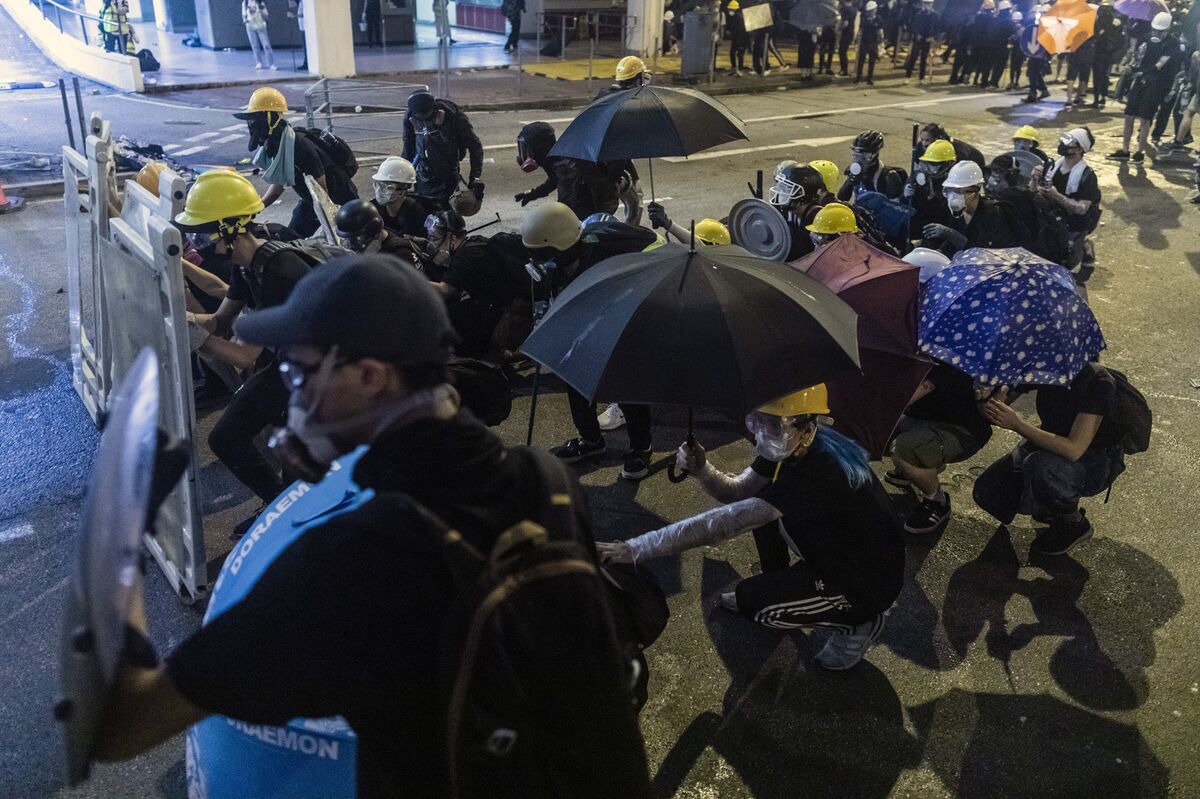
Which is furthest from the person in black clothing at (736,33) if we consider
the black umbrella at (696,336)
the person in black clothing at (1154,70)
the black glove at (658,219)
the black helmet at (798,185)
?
the black umbrella at (696,336)

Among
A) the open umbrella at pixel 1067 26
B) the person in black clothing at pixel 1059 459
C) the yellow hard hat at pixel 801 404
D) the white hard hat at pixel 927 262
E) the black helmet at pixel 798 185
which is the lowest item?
the person in black clothing at pixel 1059 459

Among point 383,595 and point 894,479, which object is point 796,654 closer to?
point 894,479

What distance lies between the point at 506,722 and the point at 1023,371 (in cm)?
337

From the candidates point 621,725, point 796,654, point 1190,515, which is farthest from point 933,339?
point 621,725

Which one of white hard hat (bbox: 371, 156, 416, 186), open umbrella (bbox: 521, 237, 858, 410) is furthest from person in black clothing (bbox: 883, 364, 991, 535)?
white hard hat (bbox: 371, 156, 416, 186)

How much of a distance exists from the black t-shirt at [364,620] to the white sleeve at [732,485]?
236 centimetres

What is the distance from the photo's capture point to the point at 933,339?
4613mm

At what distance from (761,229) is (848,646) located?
333cm

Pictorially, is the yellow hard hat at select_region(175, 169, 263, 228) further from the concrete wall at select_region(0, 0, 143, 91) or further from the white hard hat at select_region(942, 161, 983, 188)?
the concrete wall at select_region(0, 0, 143, 91)

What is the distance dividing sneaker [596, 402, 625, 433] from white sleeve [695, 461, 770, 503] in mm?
2483

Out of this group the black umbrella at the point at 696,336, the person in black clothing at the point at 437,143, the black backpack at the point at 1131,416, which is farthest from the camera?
the person in black clothing at the point at 437,143

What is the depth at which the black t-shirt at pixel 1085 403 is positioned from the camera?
4637 millimetres

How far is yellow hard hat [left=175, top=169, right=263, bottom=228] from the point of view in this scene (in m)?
4.85

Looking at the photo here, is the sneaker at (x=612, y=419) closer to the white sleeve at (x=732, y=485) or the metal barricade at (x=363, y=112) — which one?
the white sleeve at (x=732, y=485)
